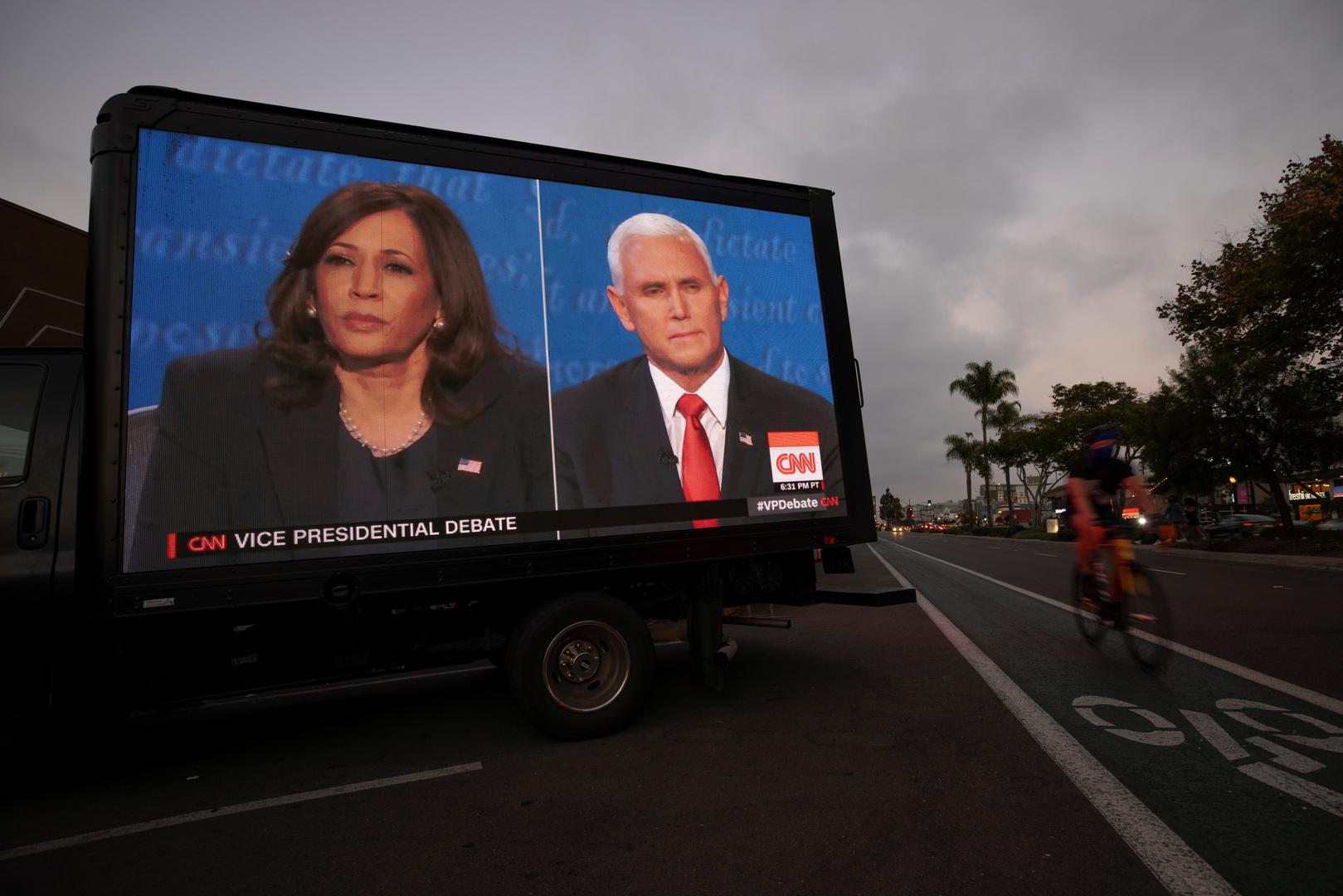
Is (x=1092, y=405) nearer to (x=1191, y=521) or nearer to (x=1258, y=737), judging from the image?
(x=1191, y=521)

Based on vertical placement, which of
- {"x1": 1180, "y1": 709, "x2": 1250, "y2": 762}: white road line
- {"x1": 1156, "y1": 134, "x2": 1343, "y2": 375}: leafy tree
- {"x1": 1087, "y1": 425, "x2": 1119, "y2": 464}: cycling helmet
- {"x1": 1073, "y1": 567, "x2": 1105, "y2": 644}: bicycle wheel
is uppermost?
{"x1": 1156, "y1": 134, "x2": 1343, "y2": 375}: leafy tree

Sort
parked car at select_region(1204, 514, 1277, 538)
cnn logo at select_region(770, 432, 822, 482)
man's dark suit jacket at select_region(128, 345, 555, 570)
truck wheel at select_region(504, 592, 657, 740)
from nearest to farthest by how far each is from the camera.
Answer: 1. man's dark suit jacket at select_region(128, 345, 555, 570)
2. truck wheel at select_region(504, 592, 657, 740)
3. cnn logo at select_region(770, 432, 822, 482)
4. parked car at select_region(1204, 514, 1277, 538)

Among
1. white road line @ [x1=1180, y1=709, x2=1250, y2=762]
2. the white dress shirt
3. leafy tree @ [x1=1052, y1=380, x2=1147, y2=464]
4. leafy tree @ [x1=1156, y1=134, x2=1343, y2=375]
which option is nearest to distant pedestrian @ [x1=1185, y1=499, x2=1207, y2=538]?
leafy tree @ [x1=1156, y1=134, x2=1343, y2=375]

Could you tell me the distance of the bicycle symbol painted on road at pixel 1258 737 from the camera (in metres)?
3.30

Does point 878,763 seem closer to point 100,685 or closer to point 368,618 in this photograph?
point 368,618

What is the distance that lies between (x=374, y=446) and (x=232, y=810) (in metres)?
2.00

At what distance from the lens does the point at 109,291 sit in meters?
3.79

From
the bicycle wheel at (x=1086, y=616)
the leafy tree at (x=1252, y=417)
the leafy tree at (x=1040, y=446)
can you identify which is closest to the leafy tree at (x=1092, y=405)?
the leafy tree at (x=1040, y=446)

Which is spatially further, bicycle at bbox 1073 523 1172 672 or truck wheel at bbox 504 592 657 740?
bicycle at bbox 1073 523 1172 672

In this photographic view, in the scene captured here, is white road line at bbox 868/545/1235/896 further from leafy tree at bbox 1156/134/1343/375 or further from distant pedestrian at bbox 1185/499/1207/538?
distant pedestrian at bbox 1185/499/1207/538

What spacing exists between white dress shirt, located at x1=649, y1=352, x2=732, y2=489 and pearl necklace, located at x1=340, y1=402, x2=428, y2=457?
1.52 meters

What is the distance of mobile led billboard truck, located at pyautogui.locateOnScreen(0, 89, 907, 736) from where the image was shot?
3.85 metres

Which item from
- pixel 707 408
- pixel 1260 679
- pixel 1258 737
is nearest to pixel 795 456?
pixel 707 408

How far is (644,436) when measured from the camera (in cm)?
488
